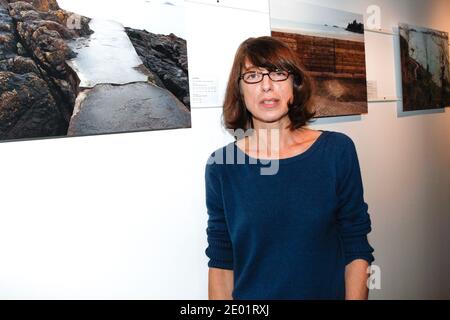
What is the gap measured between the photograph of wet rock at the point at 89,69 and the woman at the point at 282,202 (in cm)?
27

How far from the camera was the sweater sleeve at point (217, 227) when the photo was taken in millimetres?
1454

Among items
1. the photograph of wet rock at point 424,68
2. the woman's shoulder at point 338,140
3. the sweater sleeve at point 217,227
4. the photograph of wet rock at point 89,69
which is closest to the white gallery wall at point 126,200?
the photograph of wet rock at point 89,69

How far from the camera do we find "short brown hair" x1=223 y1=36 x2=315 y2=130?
4.64ft

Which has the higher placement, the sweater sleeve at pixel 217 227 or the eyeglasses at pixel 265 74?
the eyeglasses at pixel 265 74

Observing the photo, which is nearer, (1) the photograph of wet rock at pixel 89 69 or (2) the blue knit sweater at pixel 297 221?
(1) the photograph of wet rock at pixel 89 69

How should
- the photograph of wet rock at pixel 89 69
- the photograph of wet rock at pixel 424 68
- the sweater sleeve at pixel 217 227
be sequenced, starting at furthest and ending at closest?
the photograph of wet rock at pixel 424 68, the sweater sleeve at pixel 217 227, the photograph of wet rock at pixel 89 69

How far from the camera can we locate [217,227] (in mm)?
1472

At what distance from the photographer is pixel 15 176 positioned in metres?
1.24

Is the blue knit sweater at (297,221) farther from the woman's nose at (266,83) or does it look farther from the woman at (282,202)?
the woman's nose at (266,83)

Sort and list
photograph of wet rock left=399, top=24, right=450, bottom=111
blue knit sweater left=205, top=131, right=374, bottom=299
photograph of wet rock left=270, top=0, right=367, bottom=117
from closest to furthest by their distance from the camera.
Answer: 1. blue knit sweater left=205, top=131, right=374, bottom=299
2. photograph of wet rock left=270, top=0, right=367, bottom=117
3. photograph of wet rock left=399, top=24, right=450, bottom=111

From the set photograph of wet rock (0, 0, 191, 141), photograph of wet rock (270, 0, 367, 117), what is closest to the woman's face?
photograph of wet rock (0, 0, 191, 141)

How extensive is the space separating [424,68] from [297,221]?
2.39 metres

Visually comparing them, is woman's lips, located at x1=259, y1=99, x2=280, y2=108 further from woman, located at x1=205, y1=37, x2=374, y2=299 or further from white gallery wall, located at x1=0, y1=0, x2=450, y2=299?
white gallery wall, located at x1=0, y1=0, x2=450, y2=299

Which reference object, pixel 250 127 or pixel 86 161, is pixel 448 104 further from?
pixel 86 161
